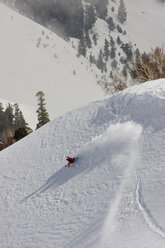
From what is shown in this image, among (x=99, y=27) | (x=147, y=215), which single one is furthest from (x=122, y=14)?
(x=147, y=215)

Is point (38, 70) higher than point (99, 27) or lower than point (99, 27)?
lower

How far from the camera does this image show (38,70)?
270ft

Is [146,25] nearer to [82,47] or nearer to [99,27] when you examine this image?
[99,27]

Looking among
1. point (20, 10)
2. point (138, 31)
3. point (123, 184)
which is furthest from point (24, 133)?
point (138, 31)

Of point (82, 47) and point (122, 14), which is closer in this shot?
point (82, 47)

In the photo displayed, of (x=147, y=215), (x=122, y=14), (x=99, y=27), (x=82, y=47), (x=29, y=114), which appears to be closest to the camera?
(x=147, y=215)

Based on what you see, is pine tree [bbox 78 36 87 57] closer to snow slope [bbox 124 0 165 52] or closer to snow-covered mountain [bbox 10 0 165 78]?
snow-covered mountain [bbox 10 0 165 78]

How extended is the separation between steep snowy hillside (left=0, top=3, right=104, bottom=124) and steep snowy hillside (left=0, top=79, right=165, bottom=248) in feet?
170

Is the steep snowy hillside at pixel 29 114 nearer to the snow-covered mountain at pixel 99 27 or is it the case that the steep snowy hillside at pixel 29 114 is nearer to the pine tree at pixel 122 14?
the snow-covered mountain at pixel 99 27

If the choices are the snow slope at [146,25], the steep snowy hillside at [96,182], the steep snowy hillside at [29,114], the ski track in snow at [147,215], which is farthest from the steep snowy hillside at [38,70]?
the snow slope at [146,25]

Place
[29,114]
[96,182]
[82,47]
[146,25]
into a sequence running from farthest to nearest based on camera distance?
[146,25], [82,47], [29,114], [96,182]

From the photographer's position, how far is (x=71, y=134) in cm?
1043

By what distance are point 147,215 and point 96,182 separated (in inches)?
86.5

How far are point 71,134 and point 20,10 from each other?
5546 inches
